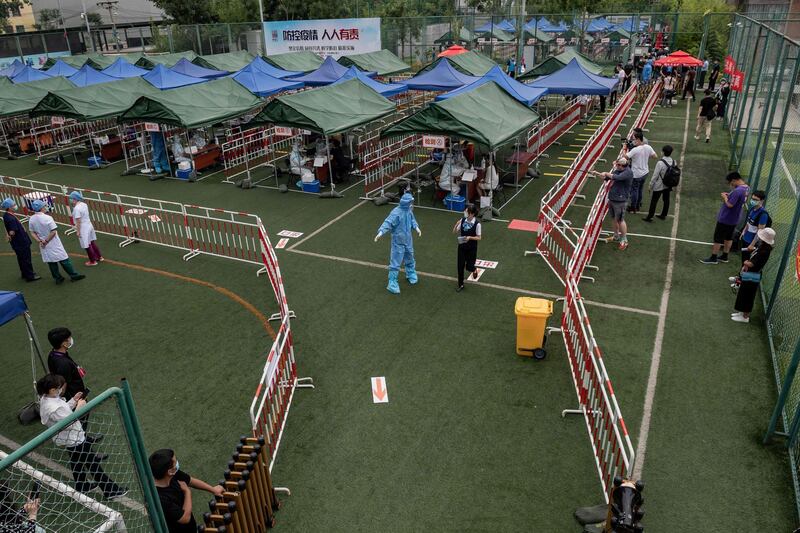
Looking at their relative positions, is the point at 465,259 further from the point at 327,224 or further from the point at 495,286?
the point at 327,224

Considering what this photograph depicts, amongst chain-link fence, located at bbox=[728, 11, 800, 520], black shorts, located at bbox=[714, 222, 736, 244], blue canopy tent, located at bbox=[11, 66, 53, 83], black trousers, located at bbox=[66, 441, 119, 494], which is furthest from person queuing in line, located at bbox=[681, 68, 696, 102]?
blue canopy tent, located at bbox=[11, 66, 53, 83]

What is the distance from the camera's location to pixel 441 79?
84.6ft

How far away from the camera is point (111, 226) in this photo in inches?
623

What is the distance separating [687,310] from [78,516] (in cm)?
1006

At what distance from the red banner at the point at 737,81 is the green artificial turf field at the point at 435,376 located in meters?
9.73

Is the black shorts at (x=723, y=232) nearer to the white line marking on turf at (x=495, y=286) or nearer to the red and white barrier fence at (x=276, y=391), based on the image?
the white line marking on turf at (x=495, y=286)

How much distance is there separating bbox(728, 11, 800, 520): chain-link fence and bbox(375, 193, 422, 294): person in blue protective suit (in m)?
6.39

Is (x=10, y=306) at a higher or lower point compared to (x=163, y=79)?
lower

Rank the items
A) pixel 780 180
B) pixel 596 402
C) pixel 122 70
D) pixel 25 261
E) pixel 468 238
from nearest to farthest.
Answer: pixel 596 402, pixel 468 238, pixel 25 261, pixel 780 180, pixel 122 70

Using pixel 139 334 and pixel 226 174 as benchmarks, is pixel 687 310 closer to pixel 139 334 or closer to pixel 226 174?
pixel 139 334

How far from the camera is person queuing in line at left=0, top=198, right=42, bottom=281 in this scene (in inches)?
470

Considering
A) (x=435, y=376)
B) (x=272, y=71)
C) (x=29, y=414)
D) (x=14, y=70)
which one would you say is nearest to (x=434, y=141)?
(x=435, y=376)

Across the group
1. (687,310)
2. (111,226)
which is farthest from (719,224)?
(111,226)

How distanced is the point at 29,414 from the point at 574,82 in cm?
2192
